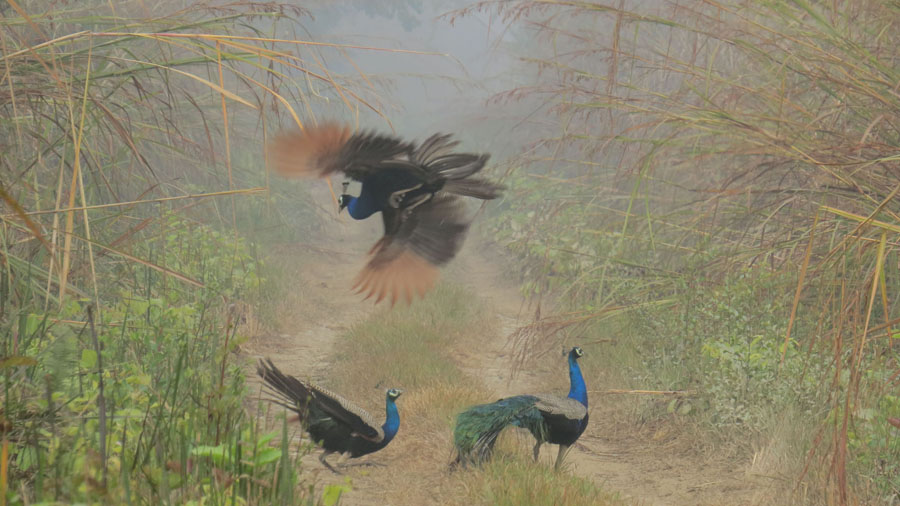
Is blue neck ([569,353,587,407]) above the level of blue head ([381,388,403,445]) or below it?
above

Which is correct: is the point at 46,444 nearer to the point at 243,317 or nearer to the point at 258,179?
the point at 243,317

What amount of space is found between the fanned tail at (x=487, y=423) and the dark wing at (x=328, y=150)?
7.95 ft

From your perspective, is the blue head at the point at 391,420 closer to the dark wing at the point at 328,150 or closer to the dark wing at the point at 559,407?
the dark wing at the point at 559,407

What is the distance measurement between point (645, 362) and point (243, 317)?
147 inches

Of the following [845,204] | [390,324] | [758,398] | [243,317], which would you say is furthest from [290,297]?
[845,204]

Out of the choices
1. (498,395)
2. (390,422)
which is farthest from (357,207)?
(498,395)

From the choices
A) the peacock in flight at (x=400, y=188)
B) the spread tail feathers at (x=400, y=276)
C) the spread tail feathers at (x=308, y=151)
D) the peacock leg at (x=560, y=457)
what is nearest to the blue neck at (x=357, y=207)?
the peacock in flight at (x=400, y=188)

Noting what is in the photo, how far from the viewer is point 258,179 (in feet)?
32.2

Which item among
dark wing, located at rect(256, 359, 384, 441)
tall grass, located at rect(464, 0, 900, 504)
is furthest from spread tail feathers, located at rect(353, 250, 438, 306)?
dark wing, located at rect(256, 359, 384, 441)

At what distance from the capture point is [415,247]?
2.16 m

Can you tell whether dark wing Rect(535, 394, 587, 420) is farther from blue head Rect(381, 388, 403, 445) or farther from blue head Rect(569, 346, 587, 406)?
blue head Rect(381, 388, 403, 445)

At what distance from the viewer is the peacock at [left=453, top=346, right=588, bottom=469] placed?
405cm

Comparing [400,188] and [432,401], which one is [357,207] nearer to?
[400,188]

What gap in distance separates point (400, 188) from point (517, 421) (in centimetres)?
234
